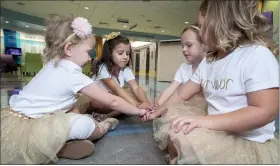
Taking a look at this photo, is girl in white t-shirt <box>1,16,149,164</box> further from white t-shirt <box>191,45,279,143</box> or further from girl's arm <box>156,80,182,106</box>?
white t-shirt <box>191,45,279,143</box>

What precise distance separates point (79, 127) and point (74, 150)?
0.08 m

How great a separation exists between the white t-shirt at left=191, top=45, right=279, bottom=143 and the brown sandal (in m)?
0.46

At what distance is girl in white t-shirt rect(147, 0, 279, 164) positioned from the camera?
0.54 meters

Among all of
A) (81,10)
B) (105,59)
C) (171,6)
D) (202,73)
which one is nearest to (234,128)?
(202,73)

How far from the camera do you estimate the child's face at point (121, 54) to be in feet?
4.70

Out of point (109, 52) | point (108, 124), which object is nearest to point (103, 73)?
point (109, 52)

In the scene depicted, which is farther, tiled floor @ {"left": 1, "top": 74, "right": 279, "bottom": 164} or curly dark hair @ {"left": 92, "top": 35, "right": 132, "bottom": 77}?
curly dark hair @ {"left": 92, "top": 35, "right": 132, "bottom": 77}

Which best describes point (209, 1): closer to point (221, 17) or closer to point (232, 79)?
point (221, 17)

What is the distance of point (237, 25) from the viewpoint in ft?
2.01

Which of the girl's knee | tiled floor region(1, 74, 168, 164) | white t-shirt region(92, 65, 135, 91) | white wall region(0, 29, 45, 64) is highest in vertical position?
white wall region(0, 29, 45, 64)

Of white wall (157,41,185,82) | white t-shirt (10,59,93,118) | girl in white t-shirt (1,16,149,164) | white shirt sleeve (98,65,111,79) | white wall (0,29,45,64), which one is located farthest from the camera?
white wall (0,29,45,64)

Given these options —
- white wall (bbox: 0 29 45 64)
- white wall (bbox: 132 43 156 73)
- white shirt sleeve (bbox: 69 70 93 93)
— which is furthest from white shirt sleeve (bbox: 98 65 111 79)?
white wall (bbox: 132 43 156 73)

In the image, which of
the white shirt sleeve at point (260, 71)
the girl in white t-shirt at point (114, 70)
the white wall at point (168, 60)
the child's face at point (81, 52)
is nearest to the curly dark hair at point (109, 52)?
the girl in white t-shirt at point (114, 70)

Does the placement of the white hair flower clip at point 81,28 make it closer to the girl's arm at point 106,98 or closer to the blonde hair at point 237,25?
the girl's arm at point 106,98
